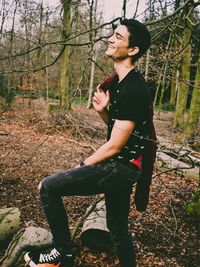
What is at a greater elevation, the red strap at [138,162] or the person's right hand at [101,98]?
the person's right hand at [101,98]

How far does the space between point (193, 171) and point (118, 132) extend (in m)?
6.03

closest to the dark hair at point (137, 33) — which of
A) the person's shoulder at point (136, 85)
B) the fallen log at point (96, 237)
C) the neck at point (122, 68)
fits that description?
the neck at point (122, 68)

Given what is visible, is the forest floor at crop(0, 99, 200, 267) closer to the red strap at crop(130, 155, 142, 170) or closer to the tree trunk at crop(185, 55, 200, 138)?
the red strap at crop(130, 155, 142, 170)

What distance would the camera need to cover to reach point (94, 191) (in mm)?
2412

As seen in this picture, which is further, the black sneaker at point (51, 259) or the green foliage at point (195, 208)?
the green foliage at point (195, 208)

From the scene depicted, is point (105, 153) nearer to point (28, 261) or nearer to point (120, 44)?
point (120, 44)

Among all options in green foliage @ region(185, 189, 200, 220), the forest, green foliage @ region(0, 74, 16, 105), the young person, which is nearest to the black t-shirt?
the young person

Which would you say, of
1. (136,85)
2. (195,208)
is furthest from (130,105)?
(195,208)

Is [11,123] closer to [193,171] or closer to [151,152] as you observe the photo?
[193,171]

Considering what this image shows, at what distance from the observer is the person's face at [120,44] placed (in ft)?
8.23

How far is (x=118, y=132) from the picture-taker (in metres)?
2.29

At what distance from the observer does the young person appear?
7.63 feet

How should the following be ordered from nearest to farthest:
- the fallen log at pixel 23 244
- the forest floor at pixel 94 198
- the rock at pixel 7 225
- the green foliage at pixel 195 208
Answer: the fallen log at pixel 23 244, the rock at pixel 7 225, the forest floor at pixel 94 198, the green foliage at pixel 195 208

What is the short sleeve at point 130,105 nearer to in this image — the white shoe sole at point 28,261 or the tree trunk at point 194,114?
the white shoe sole at point 28,261
